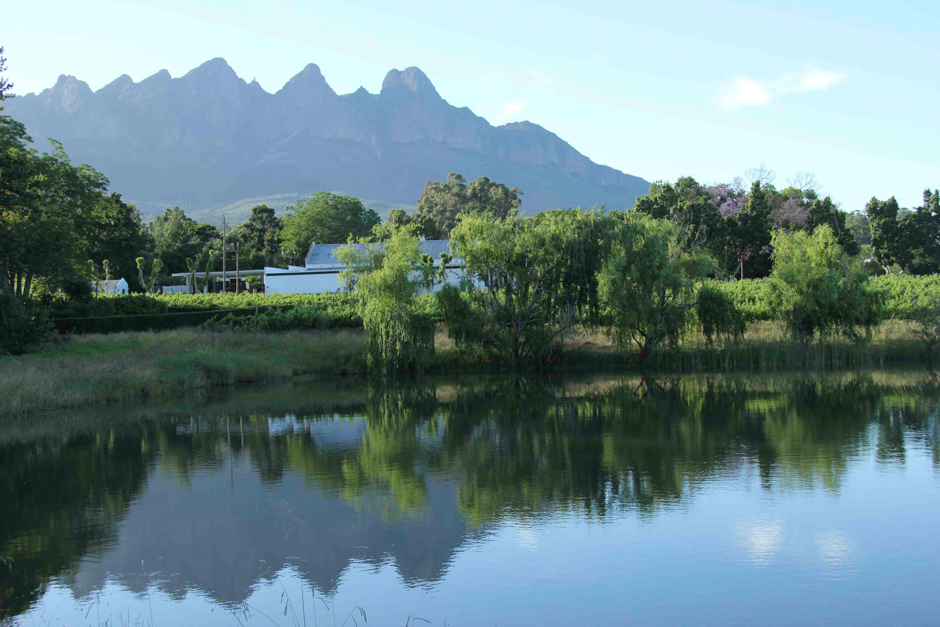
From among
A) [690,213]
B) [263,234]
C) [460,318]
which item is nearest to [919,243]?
[690,213]

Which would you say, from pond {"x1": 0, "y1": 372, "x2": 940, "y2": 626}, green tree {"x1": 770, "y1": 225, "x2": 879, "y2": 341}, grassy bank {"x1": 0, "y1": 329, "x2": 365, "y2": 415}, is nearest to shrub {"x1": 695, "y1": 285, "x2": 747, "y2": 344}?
green tree {"x1": 770, "y1": 225, "x2": 879, "y2": 341}

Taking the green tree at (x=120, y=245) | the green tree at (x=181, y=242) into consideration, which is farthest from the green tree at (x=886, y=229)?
the green tree at (x=181, y=242)

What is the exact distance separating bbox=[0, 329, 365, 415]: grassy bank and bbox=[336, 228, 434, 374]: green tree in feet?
8.92

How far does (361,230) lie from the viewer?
10656 centimetres

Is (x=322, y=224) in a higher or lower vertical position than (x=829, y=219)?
higher

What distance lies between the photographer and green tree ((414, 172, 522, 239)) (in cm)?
9838

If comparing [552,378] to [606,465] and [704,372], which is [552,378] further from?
[606,465]

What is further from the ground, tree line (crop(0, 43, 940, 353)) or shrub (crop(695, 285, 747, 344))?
tree line (crop(0, 43, 940, 353))

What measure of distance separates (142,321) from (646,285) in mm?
28485

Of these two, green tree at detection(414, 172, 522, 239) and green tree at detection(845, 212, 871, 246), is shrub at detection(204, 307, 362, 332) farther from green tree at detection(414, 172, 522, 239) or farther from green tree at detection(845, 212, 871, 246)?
green tree at detection(845, 212, 871, 246)

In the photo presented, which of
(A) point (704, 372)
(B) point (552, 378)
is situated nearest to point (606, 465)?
(B) point (552, 378)

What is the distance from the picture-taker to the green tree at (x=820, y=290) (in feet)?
123

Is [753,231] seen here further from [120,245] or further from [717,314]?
[120,245]

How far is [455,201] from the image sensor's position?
104 meters
